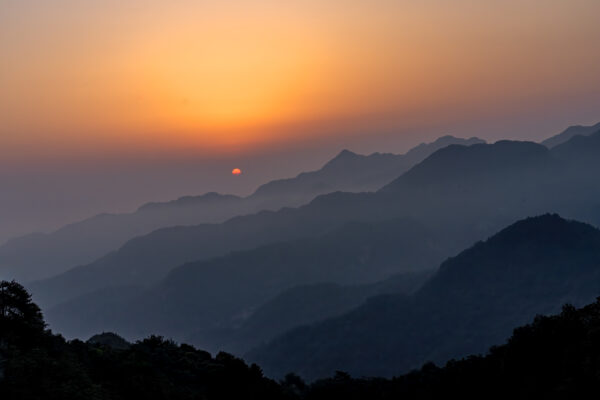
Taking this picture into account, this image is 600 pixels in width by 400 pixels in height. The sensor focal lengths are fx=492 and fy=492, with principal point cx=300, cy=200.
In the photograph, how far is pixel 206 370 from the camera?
43.7m

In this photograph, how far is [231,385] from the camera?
40.3m

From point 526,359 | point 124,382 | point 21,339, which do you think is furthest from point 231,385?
point 526,359

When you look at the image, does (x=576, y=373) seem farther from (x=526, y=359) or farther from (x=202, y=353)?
(x=202, y=353)

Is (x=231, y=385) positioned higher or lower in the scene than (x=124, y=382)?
lower

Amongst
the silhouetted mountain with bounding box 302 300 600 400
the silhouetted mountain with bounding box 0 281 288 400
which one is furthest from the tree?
the silhouetted mountain with bounding box 302 300 600 400

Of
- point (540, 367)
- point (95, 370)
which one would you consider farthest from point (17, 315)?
point (540, 367)

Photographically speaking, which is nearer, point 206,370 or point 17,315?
point 17,315

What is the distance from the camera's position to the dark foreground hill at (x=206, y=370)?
1051 inches

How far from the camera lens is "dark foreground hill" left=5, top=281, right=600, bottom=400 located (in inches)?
A: 1051

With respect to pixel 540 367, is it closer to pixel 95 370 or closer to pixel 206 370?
pixel 206 370

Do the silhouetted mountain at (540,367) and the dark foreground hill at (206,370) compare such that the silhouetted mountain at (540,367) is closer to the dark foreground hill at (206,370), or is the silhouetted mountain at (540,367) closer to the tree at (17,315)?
the dark foreground hill at (206,370)

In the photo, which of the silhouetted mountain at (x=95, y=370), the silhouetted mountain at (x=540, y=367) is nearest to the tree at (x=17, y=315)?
the silhouetted mountain at (x=95, y=370)

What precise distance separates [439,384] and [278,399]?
13.2 metres

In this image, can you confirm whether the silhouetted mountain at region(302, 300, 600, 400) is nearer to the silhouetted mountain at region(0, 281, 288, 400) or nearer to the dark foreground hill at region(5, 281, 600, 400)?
the dark foreground hill at region(5, 281, 600, 400)
